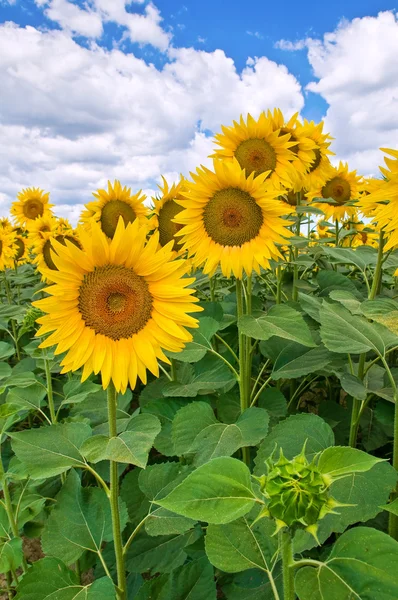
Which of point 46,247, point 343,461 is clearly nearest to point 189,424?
point 343,461

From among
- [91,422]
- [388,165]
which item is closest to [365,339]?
[388,165]

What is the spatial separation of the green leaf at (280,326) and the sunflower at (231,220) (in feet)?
0.75

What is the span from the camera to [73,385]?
6.64 ft

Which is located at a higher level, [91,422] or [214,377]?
[214,377]

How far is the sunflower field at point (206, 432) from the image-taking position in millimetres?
911

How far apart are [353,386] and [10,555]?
1246 mm

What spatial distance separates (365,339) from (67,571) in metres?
1.12

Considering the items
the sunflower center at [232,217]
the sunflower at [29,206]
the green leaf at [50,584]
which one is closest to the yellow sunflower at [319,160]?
the sunflower center at [232,217]

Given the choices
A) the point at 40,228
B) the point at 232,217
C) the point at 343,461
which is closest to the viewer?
the point at 343,461

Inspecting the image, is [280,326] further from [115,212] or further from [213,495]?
[115,212]

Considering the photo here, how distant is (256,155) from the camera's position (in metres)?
2.46

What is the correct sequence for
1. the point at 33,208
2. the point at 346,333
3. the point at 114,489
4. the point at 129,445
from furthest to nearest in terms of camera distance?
1. the point at 33,208
2. the point at 346,333
3. the point at 114,489
4. the point at 129,445

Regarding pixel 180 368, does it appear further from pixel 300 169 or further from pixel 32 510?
pixel 300 169

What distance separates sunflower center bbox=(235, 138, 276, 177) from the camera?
244cm
